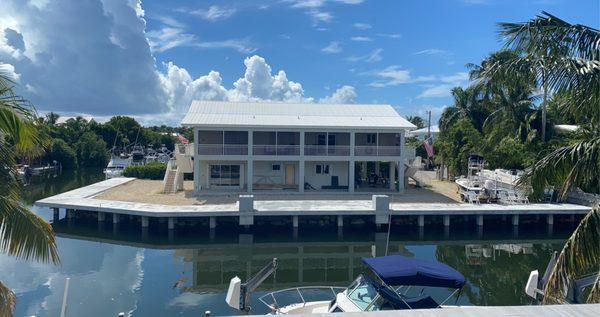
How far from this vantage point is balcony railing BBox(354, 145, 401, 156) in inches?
1325

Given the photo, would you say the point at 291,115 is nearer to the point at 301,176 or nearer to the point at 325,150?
the point at 325,150

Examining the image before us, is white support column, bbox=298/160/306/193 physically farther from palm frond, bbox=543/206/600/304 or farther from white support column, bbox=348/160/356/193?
palm frond, bbox=543/206/600/304

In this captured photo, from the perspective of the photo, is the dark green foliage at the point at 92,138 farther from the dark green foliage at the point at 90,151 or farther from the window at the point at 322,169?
the window at the point at 322,169

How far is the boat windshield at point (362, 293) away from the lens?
10648 millimetres

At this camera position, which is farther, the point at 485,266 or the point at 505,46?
the point at 485,266

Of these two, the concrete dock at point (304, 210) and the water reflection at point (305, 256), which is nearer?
the water reflection at point (305, 256)

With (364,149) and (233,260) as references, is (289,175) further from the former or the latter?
(233,260)

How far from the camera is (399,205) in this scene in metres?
27.3

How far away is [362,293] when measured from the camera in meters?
10.9

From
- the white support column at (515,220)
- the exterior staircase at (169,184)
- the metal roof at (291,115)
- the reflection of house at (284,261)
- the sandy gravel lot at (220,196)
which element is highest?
the metal roof at (291,115)

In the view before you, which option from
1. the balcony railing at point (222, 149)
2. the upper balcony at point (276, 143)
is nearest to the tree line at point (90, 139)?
the balcony railing at point (222, 149)

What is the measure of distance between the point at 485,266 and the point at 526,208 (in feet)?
25.8

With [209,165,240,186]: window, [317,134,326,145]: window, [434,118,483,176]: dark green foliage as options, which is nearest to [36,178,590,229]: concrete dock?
[209,165,240,186]: window

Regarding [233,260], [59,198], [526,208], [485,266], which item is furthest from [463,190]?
[59,198]
